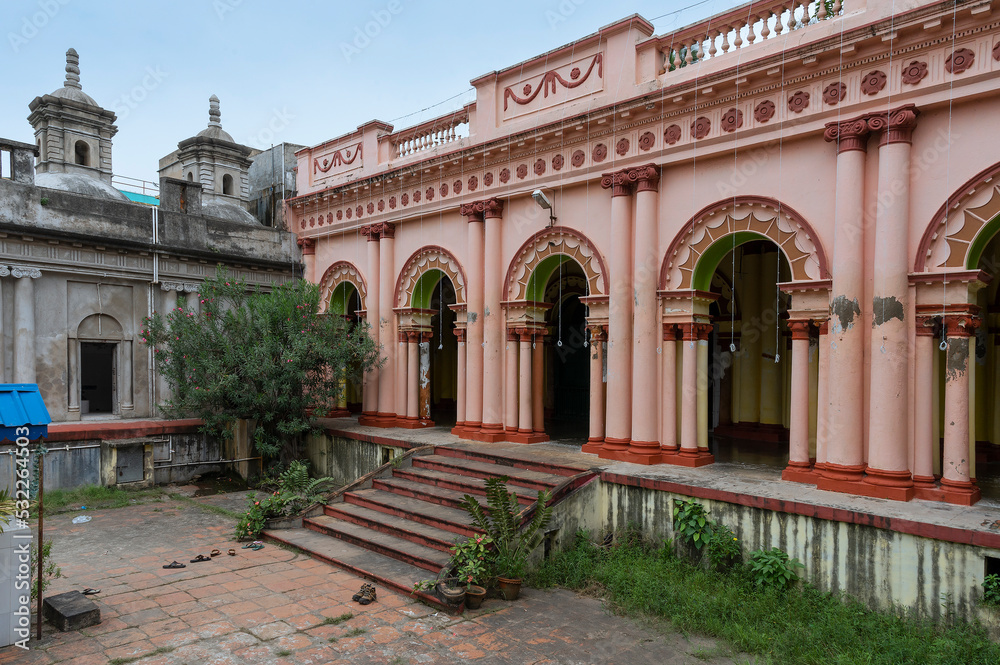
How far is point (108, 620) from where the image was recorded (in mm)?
6566

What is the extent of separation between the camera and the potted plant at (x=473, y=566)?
23.3ft

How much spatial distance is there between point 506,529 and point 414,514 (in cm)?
202

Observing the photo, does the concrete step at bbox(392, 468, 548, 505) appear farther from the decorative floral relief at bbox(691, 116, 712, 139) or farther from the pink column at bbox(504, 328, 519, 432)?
the decorative floral relief at bbox(691, 116, 712, 139)

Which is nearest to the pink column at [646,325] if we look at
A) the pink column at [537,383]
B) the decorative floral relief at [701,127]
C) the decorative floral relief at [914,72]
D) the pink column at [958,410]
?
the decorative floral relief at [701,127]

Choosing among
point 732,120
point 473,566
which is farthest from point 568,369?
point 473,566

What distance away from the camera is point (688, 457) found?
9.74 meters

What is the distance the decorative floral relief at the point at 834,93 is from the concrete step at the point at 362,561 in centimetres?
739

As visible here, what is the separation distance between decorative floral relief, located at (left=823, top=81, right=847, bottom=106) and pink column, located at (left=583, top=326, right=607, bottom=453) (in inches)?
177

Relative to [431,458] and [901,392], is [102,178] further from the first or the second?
[901,392]

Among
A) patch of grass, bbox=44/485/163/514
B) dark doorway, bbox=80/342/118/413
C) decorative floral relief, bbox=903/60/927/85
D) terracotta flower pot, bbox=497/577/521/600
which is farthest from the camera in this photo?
dark doorway, bbox=80/342/118/413

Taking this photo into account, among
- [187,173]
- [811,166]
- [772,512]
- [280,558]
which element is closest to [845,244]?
[811,166]

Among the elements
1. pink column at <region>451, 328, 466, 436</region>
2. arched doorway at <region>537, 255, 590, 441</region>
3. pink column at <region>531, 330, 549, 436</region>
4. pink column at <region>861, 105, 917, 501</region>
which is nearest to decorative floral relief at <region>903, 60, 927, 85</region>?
pink column at <region>861, 105, 917, 501</region>

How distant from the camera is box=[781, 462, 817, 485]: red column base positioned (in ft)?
27.7

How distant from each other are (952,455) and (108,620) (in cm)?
895
